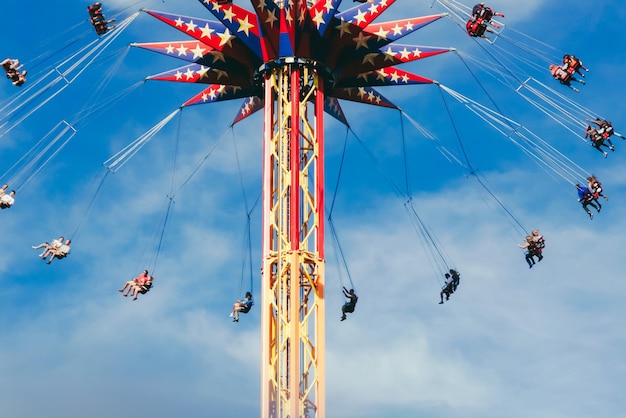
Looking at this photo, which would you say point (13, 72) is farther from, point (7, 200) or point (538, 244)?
point (538, 244)

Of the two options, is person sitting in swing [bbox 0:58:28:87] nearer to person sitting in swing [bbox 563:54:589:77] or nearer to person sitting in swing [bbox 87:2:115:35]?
person sitting in swing [bbox 87:2:115:35]

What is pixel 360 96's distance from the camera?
43562mm

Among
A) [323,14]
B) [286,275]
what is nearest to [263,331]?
[286,275]

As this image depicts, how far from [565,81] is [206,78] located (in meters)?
11.4

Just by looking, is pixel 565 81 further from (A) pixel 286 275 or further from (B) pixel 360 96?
(A) pixel 286 275

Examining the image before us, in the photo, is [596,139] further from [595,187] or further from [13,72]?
[13,72]

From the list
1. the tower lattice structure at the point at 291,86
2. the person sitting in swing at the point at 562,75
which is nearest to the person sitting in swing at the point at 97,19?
the tower lattice structure at the point at 291,86

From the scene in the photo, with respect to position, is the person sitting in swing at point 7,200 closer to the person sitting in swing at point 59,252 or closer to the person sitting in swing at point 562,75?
the person sitting in swing at point 59,252

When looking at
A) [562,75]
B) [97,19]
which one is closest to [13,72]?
[97,19]

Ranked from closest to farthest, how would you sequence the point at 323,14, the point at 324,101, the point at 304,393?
1. the point at 304,393
2. the point at 323,14
3. the point at 324,101

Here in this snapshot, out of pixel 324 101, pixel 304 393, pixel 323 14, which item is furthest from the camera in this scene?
pixel 324 101

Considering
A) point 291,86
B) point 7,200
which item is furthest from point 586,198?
point 7,200

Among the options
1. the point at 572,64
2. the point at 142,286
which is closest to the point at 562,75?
the point at 572,64

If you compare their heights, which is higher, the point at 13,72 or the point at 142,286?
the point at 13,72
